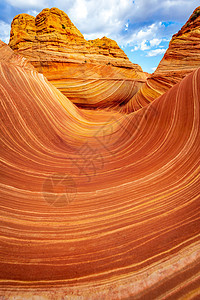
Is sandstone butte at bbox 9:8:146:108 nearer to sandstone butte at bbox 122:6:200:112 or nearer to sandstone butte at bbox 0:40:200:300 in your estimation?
sandstone butte at bbox 122:6:200:112

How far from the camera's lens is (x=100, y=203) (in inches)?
25.1

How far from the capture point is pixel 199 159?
704mm

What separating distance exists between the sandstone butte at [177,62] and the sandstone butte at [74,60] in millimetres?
778

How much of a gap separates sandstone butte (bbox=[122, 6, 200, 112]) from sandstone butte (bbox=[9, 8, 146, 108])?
2.55 feet

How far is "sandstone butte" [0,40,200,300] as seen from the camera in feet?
1.24

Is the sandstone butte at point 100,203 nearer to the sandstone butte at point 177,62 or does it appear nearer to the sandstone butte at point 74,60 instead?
the sandstone butte at point 177,62

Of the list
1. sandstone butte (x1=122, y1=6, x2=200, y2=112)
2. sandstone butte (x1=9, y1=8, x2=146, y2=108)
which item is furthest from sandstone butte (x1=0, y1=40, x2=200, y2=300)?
sandstone butte (x1=9, y1=8, x2=146, y2=108)

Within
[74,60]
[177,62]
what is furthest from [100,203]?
[74,60]

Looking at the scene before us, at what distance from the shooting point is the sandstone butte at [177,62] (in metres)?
2.40

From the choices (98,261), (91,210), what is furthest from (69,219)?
(98,261)

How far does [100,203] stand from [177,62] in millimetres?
2845

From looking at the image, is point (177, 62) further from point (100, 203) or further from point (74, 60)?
point (100, 203)

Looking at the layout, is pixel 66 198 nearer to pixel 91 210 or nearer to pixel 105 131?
pixel 91 210

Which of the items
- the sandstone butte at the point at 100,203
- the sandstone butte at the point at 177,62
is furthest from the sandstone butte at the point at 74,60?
the sandstone butte at the point at 100,203
